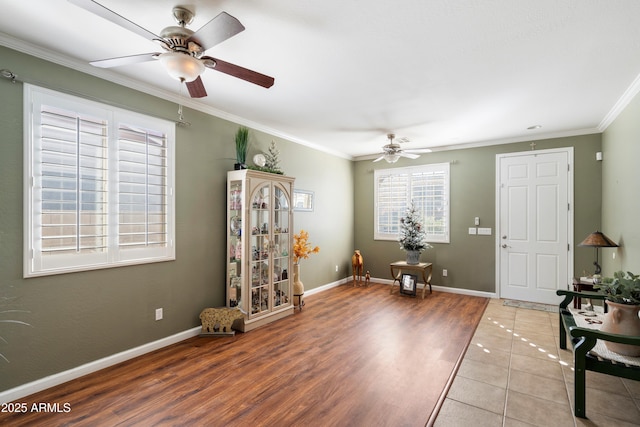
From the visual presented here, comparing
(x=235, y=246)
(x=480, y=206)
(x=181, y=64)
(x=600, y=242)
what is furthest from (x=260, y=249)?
(x=600, y=242)

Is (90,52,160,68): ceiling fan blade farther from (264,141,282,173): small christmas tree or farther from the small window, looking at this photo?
the small window

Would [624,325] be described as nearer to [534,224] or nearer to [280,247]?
[534,224]

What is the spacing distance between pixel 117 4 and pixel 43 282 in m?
2.20

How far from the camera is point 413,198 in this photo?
20.1ft

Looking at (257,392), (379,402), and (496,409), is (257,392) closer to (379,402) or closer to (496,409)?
(379,402)

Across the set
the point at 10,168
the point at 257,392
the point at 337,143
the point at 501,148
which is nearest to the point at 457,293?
the point at 501,148

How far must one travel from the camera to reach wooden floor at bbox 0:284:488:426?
2.17m

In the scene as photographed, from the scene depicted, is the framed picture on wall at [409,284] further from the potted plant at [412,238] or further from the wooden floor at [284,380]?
the wooden floor at [284,380]

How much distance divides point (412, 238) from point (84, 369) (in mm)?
4792

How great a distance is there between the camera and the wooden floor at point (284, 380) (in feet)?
7.11

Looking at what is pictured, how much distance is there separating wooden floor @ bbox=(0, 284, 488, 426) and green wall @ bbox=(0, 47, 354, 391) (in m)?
0.27

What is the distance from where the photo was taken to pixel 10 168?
236 centimetres

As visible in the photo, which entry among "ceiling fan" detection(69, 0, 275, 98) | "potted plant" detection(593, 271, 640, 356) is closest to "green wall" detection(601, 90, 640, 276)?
"potted plant" detection(593, 271, 640, 356)

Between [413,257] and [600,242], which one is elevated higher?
[600,242]
